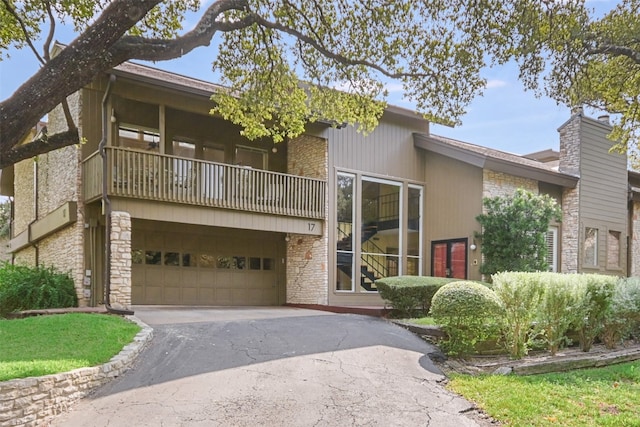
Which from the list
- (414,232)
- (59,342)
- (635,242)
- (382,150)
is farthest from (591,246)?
(59,342)

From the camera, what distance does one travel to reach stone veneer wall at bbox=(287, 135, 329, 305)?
13805 millimetres

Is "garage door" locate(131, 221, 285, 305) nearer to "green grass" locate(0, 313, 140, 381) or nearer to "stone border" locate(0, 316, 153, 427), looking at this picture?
"green grass" locate(0, 313, 140, 381)

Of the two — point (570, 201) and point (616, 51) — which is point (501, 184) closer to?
point (570, 201)

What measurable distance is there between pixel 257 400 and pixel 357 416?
1.20 metres

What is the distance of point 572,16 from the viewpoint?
330 inches

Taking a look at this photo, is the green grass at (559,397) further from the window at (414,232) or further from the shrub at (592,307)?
the window at (414,232)

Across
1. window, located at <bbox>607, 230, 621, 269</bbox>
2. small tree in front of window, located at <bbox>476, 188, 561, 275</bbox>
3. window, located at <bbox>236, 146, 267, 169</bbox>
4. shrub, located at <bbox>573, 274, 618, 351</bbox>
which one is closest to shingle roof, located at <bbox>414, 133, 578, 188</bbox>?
small tree in front of window, located at <bbox>476, 188, 561, 275</bbox>

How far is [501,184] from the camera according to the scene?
47.1 feet

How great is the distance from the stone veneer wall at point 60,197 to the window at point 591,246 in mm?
15493

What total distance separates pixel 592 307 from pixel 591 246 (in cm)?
876

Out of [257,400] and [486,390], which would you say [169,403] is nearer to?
[257,400]

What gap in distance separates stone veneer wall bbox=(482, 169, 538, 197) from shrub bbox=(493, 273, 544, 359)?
244 inches

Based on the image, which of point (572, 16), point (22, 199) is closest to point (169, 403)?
point (572, 16)

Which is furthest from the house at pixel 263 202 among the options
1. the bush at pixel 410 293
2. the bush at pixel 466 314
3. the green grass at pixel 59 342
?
the bush at pixel 466 314
